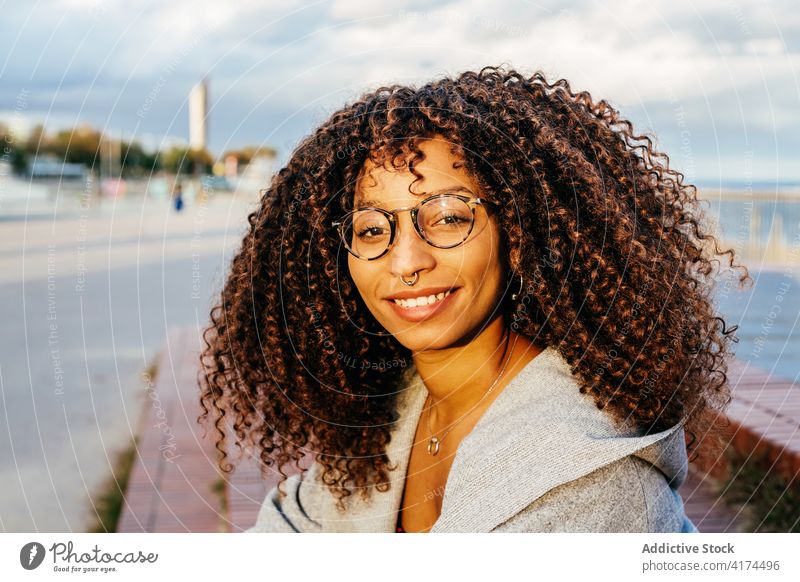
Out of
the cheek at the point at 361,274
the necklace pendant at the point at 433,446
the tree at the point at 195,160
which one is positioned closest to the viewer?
the cheek at the point at 361,274

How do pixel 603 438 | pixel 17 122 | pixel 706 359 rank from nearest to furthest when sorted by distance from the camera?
pixel 603 438, pixel 706 359, pixel 17 122

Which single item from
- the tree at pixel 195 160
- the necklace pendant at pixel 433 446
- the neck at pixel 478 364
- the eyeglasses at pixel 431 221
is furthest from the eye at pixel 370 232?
the tree at pixel 195 160

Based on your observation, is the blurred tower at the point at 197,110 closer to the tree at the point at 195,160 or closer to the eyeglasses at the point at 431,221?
the tree at the point at 195,160

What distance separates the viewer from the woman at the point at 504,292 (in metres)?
1.44

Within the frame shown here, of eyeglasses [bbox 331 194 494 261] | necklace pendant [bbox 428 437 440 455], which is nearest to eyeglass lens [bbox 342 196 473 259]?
eyeglasses [bbox 331 194 494 261]

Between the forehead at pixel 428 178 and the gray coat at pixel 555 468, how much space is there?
1.00 ft

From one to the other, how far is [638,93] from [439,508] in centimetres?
84

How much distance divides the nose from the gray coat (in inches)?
9.2

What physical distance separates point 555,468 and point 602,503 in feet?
0.34

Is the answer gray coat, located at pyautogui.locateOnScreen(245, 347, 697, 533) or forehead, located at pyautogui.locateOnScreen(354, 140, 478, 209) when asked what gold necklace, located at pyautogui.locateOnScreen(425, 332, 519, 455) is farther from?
forehead, located at pyautogui.locateOnScreen(354, 140, 478, 209)

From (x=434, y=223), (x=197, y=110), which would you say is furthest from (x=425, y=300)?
(x=197, y=110)
